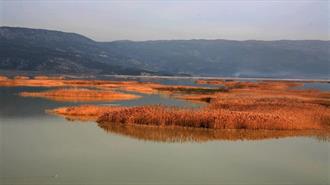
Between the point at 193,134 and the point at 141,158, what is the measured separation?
1010cm

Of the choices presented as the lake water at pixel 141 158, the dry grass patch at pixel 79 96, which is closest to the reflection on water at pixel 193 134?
the lake water at pixel 141 158

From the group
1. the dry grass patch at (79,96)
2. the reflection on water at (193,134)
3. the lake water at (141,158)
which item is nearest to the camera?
the lake water at (141,158)

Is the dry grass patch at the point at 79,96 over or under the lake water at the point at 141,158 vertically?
over

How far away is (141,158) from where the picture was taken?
2819 centimetres

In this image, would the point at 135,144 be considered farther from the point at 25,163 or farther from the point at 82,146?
the point at 25,163

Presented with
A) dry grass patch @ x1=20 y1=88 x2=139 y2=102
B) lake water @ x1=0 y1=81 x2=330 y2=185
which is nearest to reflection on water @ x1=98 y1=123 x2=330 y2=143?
lake water @ x1=0 y1=81 x2=330 y2=185

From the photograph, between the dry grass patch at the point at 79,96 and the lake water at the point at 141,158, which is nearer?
the lake water at the point at 141,158

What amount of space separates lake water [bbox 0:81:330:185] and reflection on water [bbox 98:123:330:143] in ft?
2.27

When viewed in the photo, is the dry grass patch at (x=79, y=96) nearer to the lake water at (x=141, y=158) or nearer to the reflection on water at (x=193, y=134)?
the lake water at (x=141, y=158)

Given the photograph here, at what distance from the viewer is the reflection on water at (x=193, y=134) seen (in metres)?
35.9

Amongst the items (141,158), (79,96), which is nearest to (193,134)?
(141,158)

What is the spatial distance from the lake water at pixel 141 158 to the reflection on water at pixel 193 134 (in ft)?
2.27

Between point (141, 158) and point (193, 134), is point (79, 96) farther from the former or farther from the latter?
point (141, 158)

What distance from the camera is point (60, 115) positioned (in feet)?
151
